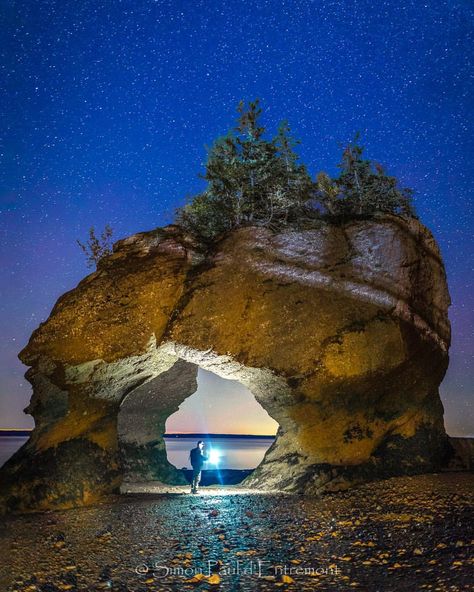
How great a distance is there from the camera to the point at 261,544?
23.2 feet

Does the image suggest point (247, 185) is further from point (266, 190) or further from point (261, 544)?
point (261, 544)

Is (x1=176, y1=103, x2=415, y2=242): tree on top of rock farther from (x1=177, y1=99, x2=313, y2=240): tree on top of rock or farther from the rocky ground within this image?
the rocky ground

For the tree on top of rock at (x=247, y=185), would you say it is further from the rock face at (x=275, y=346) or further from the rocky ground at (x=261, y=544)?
the rocky ground at (x=261, y=544)

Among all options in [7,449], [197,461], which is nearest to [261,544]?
[197,461]

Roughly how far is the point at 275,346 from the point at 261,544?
20.3 ft

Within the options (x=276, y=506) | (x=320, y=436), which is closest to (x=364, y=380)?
(x=320, y=436)

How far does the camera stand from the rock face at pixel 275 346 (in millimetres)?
12148

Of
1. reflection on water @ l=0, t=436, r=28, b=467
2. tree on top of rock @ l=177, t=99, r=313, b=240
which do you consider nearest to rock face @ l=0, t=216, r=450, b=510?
tree on top of rock @ l=177, t=99, r=313, b=240

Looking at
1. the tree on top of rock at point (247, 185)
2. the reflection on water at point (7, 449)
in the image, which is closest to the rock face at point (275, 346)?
the tree on top of rock at point (247, 185)

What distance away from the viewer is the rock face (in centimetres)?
1215

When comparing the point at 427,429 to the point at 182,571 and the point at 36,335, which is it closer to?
the point at 182,571

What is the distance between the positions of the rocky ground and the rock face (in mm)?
1741

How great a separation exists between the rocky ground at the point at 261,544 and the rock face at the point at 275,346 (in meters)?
1.74

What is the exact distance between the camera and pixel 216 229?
49.4 ft
